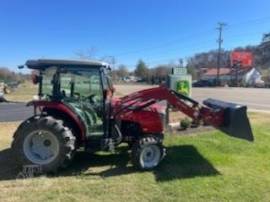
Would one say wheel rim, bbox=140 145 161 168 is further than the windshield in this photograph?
No

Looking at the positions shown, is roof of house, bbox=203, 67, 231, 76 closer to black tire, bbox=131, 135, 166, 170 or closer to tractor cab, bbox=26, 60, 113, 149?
black tire, bbox=131, 135, 166, 170

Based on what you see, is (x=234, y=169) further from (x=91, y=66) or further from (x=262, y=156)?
(x=91, y=66)

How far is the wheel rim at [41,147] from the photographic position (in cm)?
723

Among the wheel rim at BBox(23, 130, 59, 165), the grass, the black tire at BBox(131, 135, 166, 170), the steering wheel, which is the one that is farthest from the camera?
the steering wheel

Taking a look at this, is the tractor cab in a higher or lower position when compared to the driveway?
higher

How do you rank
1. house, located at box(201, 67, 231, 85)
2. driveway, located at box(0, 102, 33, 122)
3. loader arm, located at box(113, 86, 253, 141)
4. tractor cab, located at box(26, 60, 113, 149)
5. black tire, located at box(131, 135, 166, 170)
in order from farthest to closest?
1. house, located at box(201, 67, 231, 85)
2. driveway, located at box(0, 102, 33, 122)
3. loader arm, located at box(113, 86, 253, 141)
4. tractor cab, located at box(26, 60, 113, 149)
5. black tire, located at box(131, 135, 166, 170)

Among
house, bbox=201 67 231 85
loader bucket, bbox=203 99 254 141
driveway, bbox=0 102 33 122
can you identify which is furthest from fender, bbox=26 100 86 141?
house, bbox=201 67 231 85

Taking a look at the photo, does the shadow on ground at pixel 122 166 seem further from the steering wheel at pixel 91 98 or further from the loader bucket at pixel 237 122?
the steering wheel at pixel 91 98

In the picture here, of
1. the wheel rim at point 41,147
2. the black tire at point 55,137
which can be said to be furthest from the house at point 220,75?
the black tire at point 55,137

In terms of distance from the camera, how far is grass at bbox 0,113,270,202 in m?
5.95

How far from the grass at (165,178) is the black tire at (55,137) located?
0.88 ft

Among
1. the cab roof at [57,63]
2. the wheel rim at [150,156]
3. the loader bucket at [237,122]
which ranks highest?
the cab roof at [57,63]

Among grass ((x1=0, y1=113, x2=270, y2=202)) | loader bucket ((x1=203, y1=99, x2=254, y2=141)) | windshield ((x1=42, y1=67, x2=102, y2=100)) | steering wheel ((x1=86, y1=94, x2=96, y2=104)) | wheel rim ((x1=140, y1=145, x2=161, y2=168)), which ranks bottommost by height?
grass ((x1=0, y1=113, x2=270, y2=202))

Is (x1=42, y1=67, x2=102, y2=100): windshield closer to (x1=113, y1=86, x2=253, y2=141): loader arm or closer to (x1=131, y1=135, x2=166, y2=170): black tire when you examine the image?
(x1=113, y1=86, x2=253, y2=141): loader arm
